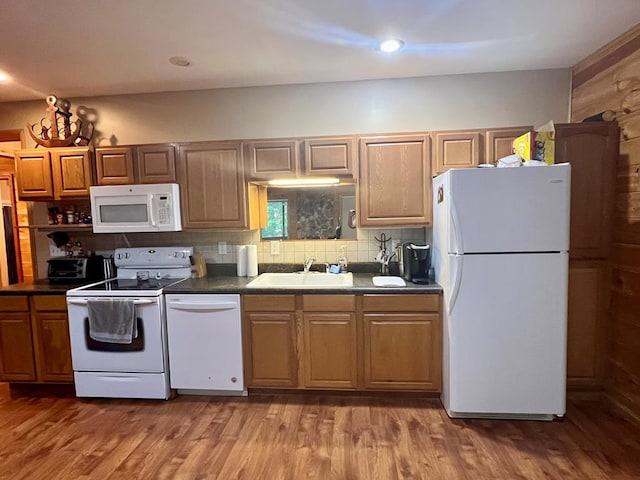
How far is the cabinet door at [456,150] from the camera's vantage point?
2.72m

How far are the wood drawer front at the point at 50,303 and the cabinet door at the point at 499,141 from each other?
11.4 ft

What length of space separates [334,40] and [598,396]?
3.14m

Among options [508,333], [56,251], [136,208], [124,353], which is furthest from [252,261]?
[508,333]

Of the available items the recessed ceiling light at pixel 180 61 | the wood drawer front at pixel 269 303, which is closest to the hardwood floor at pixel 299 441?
the wood drawer front at pixel 269 303

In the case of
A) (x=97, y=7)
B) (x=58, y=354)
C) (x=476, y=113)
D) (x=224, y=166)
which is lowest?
(x=58, y=354)

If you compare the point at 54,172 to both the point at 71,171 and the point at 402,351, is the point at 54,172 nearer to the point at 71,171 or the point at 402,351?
the point at 71,171

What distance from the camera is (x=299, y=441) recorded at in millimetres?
2240

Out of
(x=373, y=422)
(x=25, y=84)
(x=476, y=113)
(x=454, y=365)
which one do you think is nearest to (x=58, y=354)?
(x=25, y=84)

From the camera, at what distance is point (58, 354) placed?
9.30 feet

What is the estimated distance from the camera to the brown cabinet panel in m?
2.81

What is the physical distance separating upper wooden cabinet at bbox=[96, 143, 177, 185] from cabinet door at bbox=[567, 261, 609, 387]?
10.5ft

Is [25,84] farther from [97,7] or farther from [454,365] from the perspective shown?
[454,365]

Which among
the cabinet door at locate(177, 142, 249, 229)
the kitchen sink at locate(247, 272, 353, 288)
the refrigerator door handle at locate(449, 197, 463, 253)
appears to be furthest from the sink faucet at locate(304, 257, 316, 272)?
the refrigerator door handle at locate(449, 197, 463, 253)

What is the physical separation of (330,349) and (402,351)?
20.7 inches
